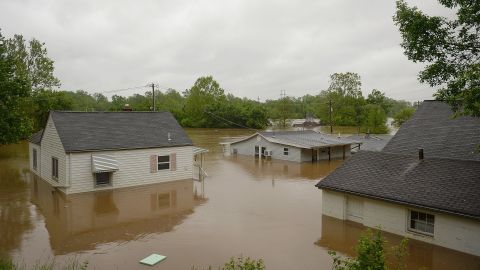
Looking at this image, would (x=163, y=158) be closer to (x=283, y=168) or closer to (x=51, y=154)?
(x=51, y=154)

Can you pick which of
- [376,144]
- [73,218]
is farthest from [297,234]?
[376,144]

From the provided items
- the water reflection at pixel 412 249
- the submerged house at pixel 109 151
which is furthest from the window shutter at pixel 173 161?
the water reflection at pixel 412 249

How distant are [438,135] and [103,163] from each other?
18686 mm

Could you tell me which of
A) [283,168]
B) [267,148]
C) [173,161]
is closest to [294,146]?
[267,148]

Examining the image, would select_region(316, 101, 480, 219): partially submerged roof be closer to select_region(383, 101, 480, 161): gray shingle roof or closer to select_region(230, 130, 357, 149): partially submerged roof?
select_region(383, 101, 480, 161): gray shingle roof

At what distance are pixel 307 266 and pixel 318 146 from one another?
2378 centimetres

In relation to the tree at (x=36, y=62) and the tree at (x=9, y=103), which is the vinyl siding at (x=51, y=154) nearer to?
the tree at (x=9, y=103)

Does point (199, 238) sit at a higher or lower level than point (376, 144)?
lower

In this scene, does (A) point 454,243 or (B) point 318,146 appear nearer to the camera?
(A) point 454,243

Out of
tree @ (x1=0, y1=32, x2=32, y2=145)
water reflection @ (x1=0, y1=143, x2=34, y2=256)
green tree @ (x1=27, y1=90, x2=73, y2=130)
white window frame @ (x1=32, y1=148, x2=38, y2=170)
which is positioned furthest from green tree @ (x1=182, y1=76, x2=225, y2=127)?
tree @ (x1=0, y1=32, x2=32, y2=145)

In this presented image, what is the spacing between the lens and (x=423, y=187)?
14.9 metres

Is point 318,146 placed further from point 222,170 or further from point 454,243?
point 454,243

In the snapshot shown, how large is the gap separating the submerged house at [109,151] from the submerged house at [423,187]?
11932mm

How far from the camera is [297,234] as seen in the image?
15.3m
